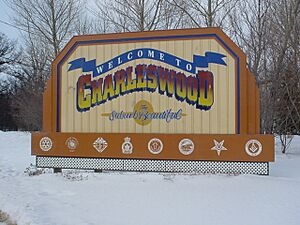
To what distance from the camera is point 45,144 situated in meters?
11.3

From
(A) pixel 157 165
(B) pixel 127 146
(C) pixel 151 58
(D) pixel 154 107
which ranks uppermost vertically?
(C) pixel 151 58

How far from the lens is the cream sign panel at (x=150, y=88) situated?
10.2 m

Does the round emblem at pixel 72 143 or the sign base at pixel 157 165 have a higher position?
the round emblem at pixel 72 143

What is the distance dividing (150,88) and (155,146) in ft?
4.64

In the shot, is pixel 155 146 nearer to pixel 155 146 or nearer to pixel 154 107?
pixel 155 146

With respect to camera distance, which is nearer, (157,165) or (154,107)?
(157,165)

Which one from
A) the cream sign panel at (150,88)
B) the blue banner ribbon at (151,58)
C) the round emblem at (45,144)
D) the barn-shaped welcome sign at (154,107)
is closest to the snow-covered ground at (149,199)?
the barn-shaped welcome sign at (154,107)

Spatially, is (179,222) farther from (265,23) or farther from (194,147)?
(265,23)

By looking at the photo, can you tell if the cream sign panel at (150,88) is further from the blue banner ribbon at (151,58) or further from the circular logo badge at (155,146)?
the circular logo badge at (155,146)

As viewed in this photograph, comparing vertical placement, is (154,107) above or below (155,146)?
above

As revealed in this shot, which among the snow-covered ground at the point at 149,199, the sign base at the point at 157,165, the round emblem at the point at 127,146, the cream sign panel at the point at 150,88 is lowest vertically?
the snow-covered ground at the point at 149,199

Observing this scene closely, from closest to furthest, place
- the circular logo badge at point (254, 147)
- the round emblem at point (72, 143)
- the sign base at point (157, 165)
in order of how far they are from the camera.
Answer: the circular logo badge at point (254, 147)
the sign base at point (157, 165)
the round emblem at point (72, 143)

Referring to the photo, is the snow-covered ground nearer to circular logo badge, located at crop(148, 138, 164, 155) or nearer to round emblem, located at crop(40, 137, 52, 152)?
circular logo badge, located at crop(148, 138, 164, 155)

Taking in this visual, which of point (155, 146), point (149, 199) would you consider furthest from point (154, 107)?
point (149, 199)
